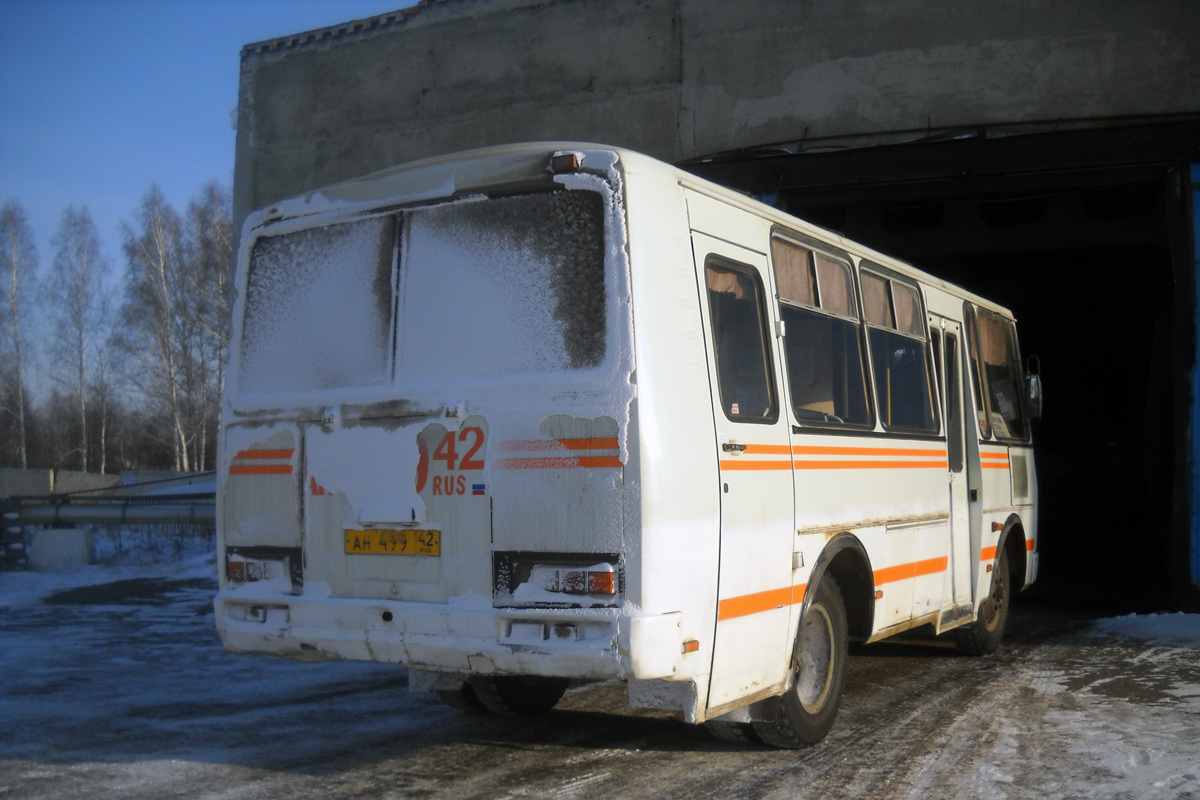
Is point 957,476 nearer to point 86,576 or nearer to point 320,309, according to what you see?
point 320,309

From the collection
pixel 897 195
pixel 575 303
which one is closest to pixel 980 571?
pixel 575 303


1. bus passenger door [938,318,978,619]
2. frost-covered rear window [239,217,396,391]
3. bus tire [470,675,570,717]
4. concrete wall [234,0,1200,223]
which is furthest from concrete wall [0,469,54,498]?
bus passenger door [938,318,978,619]

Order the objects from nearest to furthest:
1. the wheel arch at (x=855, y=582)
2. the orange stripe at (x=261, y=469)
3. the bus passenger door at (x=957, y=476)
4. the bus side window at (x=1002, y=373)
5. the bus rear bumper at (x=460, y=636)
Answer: the bus rear bumper at (x=460, y=636)
the orange stripe at (x=261, y=469)
the wheel arch at (x=855, y=582)
the bus passenger door at (x=957, y=476)
the bus side window at (x=1002, y=373)

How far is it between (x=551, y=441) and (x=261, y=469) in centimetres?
168

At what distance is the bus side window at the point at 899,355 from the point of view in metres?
6.93

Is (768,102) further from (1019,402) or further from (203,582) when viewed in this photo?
(203,582)

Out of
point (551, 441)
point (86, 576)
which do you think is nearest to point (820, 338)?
point (551, 441)

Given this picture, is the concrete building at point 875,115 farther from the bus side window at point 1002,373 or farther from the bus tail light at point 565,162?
the bus tail light at point 565,162

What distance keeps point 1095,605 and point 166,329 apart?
35618 mm

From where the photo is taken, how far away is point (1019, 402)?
10289mm

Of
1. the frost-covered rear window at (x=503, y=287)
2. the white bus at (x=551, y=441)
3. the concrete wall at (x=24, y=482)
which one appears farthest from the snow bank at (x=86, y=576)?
the concrete wall at (x=24, y=482)

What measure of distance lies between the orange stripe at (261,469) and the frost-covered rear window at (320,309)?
1.26 ft

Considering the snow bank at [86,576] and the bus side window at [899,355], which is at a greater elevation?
the bus side window at [899,355]

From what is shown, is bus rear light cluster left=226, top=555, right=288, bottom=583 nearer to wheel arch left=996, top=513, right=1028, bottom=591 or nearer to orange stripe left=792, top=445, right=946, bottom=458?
orange stripe left=792, top=445, right=946, bottom=458
